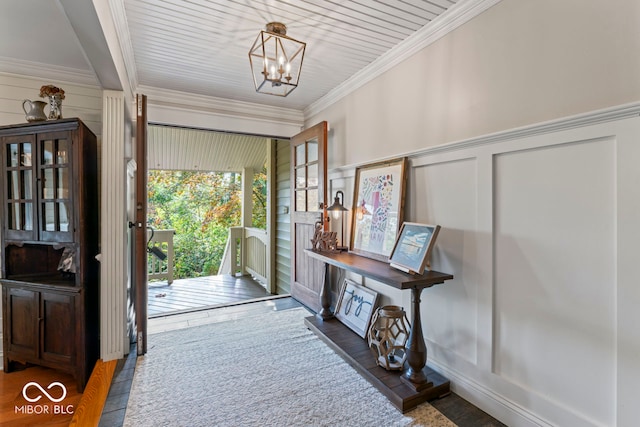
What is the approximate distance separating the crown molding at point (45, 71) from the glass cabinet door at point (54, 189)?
64cm

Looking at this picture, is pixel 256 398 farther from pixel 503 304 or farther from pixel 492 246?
pixel 492 246

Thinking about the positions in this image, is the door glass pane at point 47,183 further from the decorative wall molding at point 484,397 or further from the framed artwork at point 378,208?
the decorative wall molding at point 484,397

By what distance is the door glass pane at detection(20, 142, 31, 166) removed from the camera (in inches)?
92.0

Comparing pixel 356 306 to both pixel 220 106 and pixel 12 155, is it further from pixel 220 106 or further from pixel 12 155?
pixel 12 155

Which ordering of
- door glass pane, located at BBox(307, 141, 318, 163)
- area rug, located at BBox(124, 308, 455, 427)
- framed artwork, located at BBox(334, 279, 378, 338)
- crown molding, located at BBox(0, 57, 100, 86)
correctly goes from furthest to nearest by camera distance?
door glass pane, located at BBox(307, 141, 318, 163) < framed artwork, located at BBox(334, 279, 378, 338) < crown molding, located at BBox(0, 57, 100, 86) < area rug, located at BBox(124, 308, 455, 427)

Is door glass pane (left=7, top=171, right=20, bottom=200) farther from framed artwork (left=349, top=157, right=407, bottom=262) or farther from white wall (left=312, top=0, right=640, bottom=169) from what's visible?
white wall (left=312, top=0, right=640, bottom=169)

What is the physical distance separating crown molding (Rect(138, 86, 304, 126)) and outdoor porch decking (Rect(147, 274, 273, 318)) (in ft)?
8.02

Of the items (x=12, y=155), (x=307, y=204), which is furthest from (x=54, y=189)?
(x=307, y=204)

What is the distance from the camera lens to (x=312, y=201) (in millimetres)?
3520

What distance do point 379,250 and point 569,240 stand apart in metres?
1.27

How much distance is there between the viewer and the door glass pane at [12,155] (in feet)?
7.70

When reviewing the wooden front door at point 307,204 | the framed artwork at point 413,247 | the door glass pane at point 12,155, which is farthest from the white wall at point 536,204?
the door glass pane at point 12,155

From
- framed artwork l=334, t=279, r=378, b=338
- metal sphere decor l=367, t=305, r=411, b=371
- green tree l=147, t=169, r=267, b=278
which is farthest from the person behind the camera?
green tree l=147, t=169, r=267, b=278

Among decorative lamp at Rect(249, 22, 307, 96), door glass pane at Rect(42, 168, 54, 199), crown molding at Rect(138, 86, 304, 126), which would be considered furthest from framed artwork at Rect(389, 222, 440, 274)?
door glass pane at Rect(42, 168, 54, 199)
